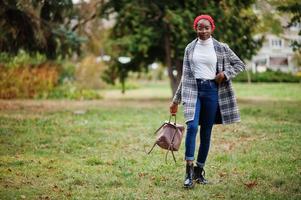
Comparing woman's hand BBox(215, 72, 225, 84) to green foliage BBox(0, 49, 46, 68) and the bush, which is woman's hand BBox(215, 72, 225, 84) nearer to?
green foliage BBox(0, 49, 46, 68)

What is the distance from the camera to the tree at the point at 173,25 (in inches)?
882

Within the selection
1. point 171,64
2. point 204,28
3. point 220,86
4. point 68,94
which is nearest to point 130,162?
point 220,86

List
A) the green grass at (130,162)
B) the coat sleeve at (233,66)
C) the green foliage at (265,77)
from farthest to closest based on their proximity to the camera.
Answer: the green foliage at (265,77)
the coat sleeve at (233,66)
the green grass at (130,162)

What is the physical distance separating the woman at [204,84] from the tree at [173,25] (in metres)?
14.6

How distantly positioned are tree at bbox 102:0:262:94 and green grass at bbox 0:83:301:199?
26.7ft

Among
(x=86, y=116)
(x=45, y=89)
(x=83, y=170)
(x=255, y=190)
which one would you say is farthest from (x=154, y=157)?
(x=45, y=89)

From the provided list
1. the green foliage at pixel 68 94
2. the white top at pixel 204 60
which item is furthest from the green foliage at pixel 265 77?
the white top at pixel 204 60

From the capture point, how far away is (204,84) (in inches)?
285

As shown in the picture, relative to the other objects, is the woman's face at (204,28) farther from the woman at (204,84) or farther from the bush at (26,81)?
the bush at (26,81)

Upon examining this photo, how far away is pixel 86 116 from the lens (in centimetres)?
1725

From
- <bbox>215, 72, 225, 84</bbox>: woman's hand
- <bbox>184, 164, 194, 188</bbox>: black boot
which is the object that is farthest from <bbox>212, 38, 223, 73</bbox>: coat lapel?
<bbox>184, 164, 194, 188</bbox>: black boot

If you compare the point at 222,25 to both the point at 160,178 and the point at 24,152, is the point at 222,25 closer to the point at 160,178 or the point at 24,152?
the point at 24,152

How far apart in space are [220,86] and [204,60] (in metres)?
0.43

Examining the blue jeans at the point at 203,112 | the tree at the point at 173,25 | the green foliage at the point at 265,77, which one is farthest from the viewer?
the green foliage at the point at 265,77
